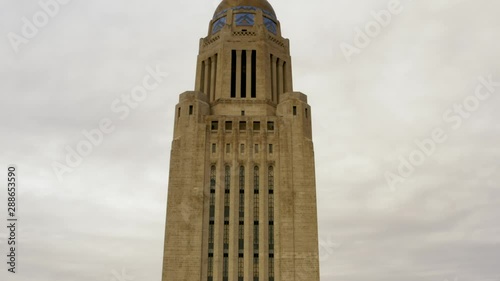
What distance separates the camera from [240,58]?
55.8m

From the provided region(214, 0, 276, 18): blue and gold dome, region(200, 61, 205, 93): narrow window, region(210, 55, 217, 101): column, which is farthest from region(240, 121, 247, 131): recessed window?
region(214, 0, 276, 18): blue and gold dome

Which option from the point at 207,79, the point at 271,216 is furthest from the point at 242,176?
the point at 207,79

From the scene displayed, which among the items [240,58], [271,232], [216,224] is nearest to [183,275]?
[216,224]

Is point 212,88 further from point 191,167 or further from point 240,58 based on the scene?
point 191,167

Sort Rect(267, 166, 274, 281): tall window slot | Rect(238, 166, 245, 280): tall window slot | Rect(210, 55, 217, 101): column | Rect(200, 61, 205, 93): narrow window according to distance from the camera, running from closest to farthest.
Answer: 1. Rect(267, 166, 274, 281): tall window slot
2. Rect(238, 166, 245, 280): tall window slot
3. Rect(210, 55, 217, 101): column
4. Rect(200, 61, 205, 93): narrow window

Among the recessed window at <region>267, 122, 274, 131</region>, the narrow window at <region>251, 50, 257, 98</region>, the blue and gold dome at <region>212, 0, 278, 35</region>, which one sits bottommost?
the recessed window at <region>267, 122, 274, 131</region>

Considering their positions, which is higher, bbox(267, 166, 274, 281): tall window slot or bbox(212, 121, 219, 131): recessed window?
bbox(212, 121, 219, 131): recessed window

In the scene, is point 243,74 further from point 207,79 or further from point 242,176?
point 242,176

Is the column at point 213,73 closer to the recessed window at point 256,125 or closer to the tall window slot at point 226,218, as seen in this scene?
the recessed window at point 256,125

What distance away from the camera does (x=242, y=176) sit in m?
49.5

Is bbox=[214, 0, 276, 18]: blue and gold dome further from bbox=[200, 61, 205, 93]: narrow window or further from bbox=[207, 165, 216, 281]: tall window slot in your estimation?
bbox=[207, 165, 216, 281]: tall window slot

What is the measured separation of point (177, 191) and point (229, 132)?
763 centimetres

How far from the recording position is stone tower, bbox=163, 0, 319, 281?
45.5 m

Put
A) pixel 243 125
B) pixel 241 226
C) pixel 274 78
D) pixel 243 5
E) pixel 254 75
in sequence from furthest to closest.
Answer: pixel 243 5 → pixel 274 78 → pixel 254 75 → pixel 243 125 → pixel 241 226
